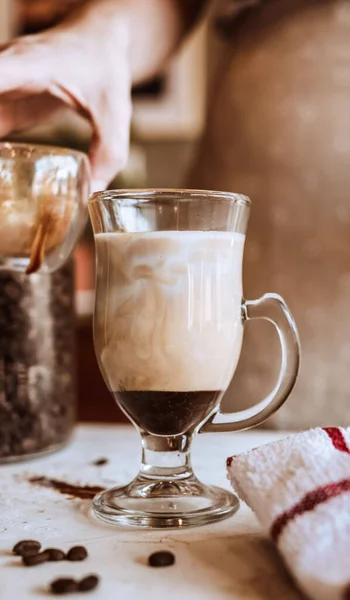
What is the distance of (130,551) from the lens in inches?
21.5

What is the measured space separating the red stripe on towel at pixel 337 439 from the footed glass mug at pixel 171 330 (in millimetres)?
85

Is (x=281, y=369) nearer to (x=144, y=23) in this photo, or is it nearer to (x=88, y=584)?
(x=88, y=584)

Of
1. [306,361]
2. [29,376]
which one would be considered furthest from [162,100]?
[29,376]

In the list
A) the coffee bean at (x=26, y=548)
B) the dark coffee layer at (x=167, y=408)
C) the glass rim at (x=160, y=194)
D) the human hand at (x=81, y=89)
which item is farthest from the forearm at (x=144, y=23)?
the coffee bean at (x=26, y=548)

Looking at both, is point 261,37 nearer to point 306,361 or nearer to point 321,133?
point 321,133

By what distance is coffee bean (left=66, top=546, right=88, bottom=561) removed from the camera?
53cm

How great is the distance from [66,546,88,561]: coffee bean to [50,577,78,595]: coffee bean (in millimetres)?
50

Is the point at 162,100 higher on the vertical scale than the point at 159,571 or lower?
higher

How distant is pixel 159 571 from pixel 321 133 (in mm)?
1038

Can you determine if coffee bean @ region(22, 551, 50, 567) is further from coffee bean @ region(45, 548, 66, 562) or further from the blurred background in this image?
the blurred background

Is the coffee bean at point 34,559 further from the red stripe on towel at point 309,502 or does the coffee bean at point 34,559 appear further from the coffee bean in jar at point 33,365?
the coffee bean in jar at point 33,365

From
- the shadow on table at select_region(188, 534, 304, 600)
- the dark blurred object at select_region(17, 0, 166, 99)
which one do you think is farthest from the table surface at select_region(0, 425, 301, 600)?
the dark blurred object at select_region(17, 0, 166, 99)

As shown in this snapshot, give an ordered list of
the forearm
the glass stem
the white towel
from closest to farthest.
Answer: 1. the white towel
2. the glass stem
3. the forearm

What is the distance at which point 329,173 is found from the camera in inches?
54.4
